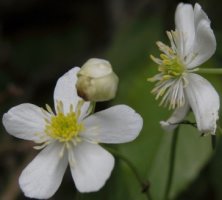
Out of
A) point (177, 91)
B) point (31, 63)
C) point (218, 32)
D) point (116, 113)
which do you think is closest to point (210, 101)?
point (177, 91)

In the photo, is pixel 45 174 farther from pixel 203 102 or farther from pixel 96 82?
pixel 203 102

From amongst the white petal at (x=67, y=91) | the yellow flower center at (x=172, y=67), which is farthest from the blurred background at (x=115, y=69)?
the yellow flower center at (x=172, y=67)

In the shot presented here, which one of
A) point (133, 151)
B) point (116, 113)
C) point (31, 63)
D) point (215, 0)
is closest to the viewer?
point (116, 113)

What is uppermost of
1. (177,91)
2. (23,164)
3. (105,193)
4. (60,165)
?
(177,91)

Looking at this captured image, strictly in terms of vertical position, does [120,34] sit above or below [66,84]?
below

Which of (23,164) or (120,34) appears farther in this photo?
(120,34)

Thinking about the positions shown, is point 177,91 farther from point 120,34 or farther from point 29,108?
point 120,34

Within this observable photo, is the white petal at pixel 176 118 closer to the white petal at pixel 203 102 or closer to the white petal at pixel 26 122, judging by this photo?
the white petal at pixel 203 102
